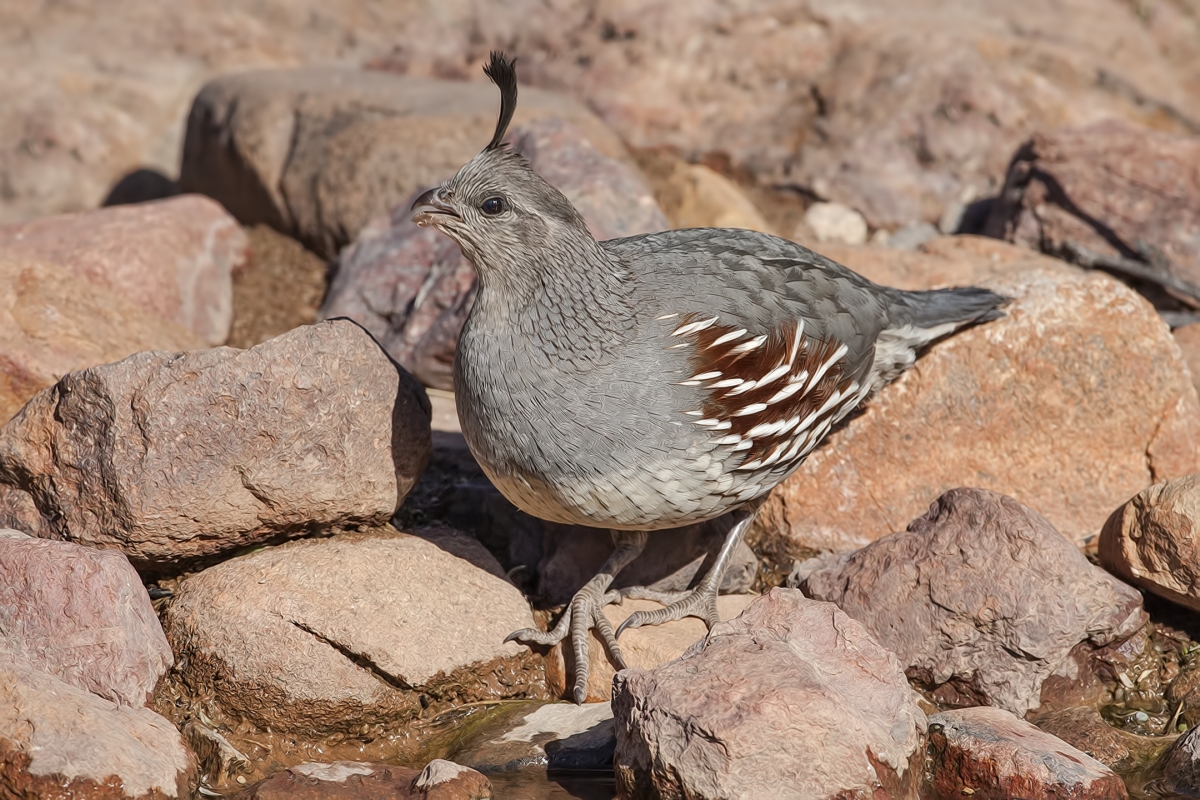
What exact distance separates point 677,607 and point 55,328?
12.6ft

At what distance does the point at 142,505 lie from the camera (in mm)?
5418

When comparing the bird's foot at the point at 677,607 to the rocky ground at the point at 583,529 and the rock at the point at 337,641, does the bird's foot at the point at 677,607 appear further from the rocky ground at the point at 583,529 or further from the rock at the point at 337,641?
the rock at the point at 337,641

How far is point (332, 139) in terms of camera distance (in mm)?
9367

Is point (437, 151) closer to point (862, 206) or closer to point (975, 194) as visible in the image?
point (862, 206)

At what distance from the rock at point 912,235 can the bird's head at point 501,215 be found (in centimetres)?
492

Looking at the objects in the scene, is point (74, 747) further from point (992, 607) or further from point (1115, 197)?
point (1115, 197)

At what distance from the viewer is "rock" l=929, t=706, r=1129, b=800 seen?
4.77 m

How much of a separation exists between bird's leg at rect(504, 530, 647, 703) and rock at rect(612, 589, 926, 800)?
784mm

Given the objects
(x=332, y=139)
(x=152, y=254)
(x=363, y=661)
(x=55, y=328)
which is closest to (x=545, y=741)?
(x=363, y=661)

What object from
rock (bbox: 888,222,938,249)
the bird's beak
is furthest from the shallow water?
rock (bbox: 888,222,938,249)

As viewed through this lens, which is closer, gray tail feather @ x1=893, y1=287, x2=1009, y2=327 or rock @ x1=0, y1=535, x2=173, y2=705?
rock @ x1=0, y1=535, x2=173, y2=705

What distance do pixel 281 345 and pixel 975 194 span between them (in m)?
6.57

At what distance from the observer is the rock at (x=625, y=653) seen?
5.70m

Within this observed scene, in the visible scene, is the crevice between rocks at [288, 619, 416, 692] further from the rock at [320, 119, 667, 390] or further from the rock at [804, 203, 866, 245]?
the rock at [804, 203, 866, 245]
